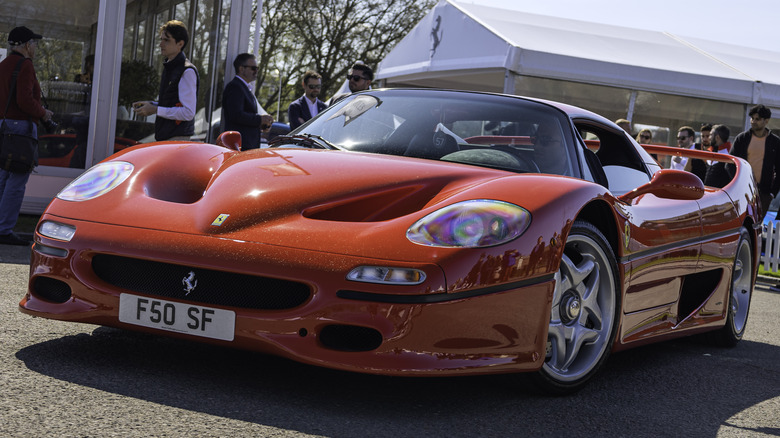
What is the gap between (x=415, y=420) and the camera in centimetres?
303

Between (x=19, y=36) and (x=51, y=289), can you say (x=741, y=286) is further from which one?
(x=19, y=36)

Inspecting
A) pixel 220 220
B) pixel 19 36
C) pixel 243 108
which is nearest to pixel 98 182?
pixel 220 220

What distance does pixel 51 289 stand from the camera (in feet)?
11.3

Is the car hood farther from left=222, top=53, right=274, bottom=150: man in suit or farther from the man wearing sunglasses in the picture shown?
the man wearing sunglasses

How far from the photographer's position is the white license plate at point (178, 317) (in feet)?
10.2

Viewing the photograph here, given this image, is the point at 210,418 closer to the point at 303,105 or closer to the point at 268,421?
the point at 268,421

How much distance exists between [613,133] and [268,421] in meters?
2.77

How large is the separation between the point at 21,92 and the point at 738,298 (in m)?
5.10

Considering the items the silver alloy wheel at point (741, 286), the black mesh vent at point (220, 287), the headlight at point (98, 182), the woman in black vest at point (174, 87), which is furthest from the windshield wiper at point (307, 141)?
the woman in black vest at point (174, 87)

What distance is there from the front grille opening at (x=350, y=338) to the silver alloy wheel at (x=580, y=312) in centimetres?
74

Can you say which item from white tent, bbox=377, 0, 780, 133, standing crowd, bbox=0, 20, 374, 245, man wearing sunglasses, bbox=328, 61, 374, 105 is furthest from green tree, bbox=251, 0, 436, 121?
standing crowd, bbox=0, 20, 374, 245

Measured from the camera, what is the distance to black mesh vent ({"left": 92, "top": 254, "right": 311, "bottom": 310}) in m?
3.10

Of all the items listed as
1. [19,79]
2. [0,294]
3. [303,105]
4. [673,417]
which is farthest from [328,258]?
[303,105]

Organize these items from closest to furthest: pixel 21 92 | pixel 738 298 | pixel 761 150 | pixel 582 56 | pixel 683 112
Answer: pixel 738 298 < pixel 21 92 < pixel 761 150 < pixel 582 56 < pixel 683 112
